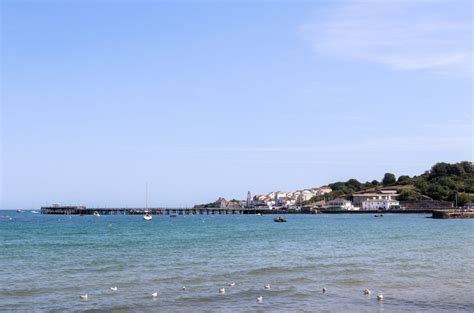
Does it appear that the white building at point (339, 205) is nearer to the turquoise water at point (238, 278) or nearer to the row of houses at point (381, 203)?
the row of houses at point (381, 203)

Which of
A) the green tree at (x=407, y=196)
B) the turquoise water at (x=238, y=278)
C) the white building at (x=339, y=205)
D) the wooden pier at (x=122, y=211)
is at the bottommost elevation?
the turquoise water at (x=238, y=278)

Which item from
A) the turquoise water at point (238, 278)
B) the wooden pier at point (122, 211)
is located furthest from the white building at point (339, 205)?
the turquoise water at point (238, 278)

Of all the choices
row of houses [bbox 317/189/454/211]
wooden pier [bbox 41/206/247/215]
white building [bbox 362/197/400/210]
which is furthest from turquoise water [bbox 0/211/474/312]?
white building [bbox 362/197/400/210]

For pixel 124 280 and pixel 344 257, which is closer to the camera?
pixel 124 280

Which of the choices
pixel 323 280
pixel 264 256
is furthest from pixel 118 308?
pixel 264 256

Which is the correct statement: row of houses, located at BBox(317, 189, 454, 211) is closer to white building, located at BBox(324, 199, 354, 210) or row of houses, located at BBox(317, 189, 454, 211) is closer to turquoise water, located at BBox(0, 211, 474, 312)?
white building, located at BBox(324, 199, 354, 210)

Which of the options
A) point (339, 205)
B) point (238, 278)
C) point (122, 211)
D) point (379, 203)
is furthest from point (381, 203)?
point (238, 278)

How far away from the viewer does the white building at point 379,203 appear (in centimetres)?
17862

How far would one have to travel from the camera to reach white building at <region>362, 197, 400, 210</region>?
17862cm

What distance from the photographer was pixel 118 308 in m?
20.0

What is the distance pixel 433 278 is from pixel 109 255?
64.6ft

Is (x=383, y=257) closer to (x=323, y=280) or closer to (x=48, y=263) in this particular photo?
(x=323, y=280)

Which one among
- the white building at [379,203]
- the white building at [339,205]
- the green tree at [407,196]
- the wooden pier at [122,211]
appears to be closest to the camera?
the wooden pier at [122,211]

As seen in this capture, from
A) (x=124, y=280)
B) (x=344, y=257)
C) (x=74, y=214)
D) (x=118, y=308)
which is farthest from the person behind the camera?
(x=74, y=214)
